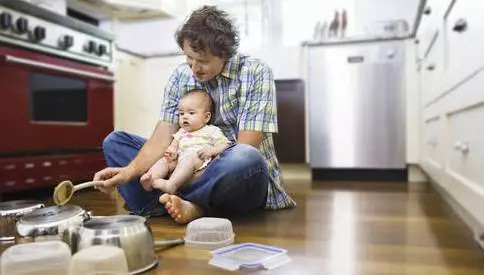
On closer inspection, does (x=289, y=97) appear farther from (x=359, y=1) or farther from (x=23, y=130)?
(x=23, y=130)

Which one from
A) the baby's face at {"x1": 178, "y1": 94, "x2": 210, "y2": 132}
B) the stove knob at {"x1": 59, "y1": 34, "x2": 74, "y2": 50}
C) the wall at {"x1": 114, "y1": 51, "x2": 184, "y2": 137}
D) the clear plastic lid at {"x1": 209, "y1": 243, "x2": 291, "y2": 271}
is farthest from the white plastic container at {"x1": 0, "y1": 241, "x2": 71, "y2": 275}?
the wall at {"x1": 114, "y1": 51, "x2": 184, "y2": 137}

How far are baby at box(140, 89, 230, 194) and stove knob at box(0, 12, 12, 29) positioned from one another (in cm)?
87

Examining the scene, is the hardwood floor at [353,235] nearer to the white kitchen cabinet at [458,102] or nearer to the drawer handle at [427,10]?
the white kitchen cabinet at [458,102]

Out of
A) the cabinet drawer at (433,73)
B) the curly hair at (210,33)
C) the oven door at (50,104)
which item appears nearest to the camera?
the curly hair at (210,33)

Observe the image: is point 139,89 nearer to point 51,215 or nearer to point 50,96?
point 50,96

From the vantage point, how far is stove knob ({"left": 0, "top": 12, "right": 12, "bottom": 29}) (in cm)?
166

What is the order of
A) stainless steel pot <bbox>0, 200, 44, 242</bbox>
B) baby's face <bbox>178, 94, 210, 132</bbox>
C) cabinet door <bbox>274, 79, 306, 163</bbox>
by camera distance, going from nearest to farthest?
stainless steel pot <bbox>0, 200, 44, 242</bbox>
baby's face <bbox>178, 94, 210, 132</bbox>
cabinet door <bbox>274, 79, 306, 163</bbox>

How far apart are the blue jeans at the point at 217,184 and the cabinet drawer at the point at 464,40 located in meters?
0.58

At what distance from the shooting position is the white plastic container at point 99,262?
675 millimetres

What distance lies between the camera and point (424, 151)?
2135mm

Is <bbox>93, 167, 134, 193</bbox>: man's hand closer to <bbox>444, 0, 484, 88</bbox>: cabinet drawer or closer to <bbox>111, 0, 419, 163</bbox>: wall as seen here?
<bbox>444, 0, 484, 88</bbox>: cabinet drawer

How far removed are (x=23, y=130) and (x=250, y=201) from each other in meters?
1.05

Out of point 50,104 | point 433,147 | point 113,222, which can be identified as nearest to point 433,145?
point 433,147

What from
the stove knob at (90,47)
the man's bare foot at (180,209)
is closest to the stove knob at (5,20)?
the stove knob at (90,47)
